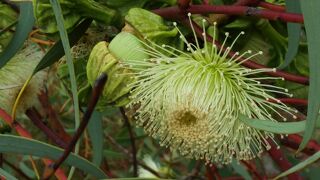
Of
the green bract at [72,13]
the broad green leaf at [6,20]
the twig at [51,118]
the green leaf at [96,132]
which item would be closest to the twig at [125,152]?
the twig at [51,118]

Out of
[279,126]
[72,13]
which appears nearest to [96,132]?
[72,13]

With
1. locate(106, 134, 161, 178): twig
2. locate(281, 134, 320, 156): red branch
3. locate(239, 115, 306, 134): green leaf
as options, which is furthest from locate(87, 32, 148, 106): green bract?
locate(106, 134, 161, 178): twig

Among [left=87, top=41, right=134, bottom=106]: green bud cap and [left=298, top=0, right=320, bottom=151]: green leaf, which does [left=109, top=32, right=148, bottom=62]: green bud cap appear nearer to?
[left=87, top=41, right=134, bottom=106]: green bud cap

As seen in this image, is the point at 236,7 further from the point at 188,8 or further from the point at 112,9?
the point at 112,9

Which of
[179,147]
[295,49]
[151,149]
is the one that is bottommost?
[151,149]

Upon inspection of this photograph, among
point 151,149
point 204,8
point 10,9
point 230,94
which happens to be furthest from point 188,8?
point 151,149

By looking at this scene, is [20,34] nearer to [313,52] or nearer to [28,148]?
[28,148]
